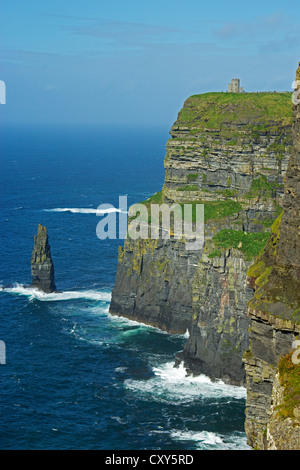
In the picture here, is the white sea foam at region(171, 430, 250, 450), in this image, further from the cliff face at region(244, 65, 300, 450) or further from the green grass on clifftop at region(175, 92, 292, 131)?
the green grass on clifftop at region(175, 92, 292, 131)

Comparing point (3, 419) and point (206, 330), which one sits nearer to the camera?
point (3, 419)

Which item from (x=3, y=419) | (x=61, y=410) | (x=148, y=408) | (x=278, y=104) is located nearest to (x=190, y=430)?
(x=148, y=408)

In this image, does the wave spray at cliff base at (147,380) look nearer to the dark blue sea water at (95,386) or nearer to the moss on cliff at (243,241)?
the dark blue sea water at (95,386)

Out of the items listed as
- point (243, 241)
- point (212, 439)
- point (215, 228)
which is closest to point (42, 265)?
point (215, 228)

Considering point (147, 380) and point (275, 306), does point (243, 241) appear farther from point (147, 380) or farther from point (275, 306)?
point (275, 306)

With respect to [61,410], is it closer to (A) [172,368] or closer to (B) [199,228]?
(A) [172,368]

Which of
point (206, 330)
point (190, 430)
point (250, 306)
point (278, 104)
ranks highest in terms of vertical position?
point (278, 104)

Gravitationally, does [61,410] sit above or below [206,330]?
below
